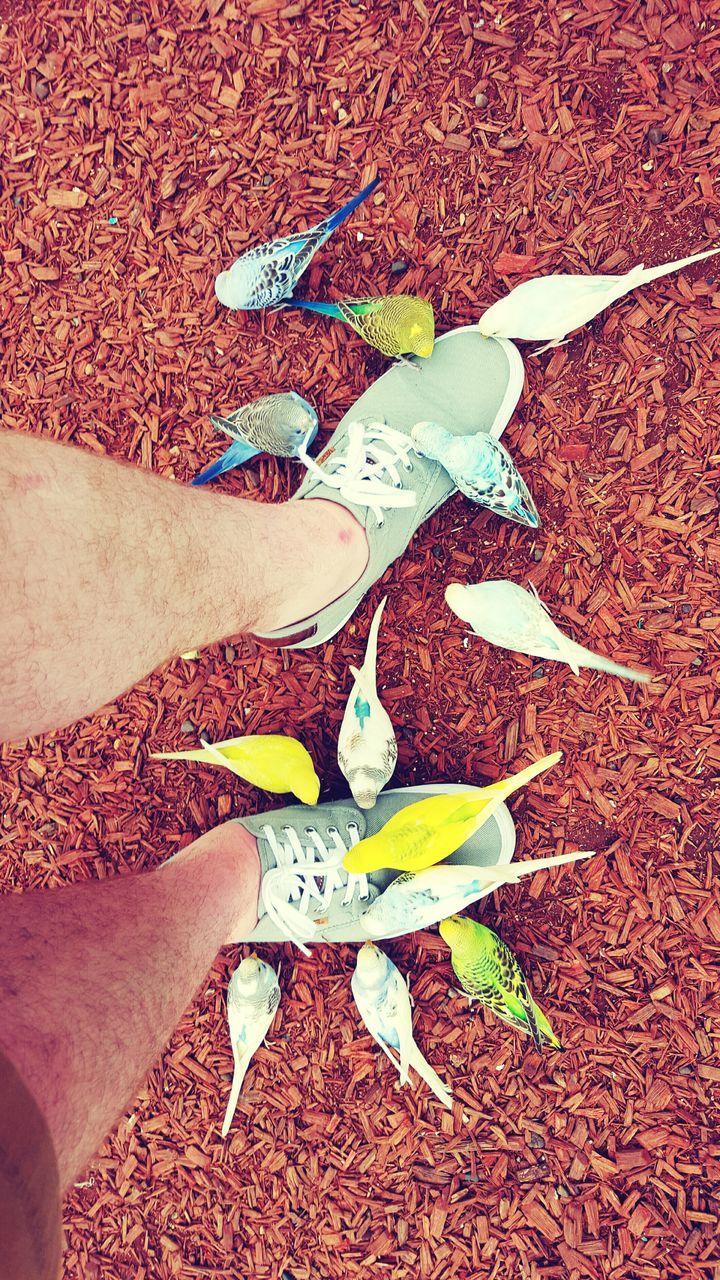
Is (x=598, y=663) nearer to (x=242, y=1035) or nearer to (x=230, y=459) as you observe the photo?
(x=230, y=459)

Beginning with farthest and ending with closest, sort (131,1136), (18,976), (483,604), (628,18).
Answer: (131,1136), (628,18), (483,604), (18,976)

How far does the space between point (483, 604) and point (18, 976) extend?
39.0 inches

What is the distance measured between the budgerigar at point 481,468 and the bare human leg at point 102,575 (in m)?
0.43

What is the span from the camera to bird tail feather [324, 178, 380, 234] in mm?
Result: 1544

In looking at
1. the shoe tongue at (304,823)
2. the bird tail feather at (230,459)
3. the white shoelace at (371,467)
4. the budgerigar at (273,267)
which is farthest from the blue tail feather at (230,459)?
the shoe tongue at (304,823)

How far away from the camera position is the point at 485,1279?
1600 mm

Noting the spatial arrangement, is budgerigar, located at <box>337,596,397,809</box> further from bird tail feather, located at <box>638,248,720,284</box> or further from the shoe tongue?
bird tail feather, located at <box>638,248,720,284</box>

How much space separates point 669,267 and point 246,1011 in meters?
1.74

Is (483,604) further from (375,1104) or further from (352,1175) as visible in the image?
(352,1175)

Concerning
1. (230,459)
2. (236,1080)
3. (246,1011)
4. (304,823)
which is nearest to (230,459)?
(230,459)

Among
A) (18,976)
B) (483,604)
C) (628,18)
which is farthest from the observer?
(628,18)

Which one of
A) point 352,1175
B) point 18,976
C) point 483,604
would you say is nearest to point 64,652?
point 18,976

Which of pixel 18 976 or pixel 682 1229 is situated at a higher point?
pixel 18 976

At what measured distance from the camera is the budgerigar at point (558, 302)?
1.47 m
